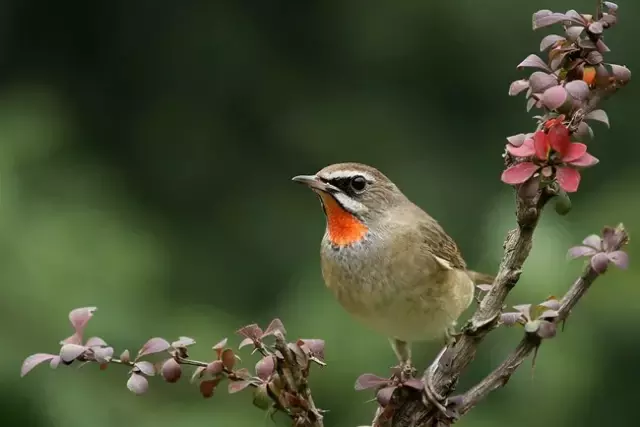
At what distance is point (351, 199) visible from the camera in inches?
90.3

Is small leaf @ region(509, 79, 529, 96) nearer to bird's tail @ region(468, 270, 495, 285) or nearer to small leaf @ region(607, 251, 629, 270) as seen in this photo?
small leaf @ region(607, 251, 629, 270)

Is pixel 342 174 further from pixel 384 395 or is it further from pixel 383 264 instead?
pixel 384 395

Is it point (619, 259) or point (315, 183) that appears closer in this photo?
point (619, 259)

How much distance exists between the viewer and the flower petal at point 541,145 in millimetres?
1306

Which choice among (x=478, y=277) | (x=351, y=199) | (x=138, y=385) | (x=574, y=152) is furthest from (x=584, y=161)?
(x=478, y=277)

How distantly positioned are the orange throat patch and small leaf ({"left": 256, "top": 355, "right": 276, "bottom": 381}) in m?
0.95

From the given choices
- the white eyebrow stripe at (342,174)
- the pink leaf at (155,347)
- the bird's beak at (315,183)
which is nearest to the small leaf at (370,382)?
the pink leaf at (155,347)

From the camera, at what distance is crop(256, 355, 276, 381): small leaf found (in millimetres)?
1354

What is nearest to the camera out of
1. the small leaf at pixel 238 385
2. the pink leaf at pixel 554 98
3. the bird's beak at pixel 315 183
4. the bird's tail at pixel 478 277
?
the pink leaf at pixel 554 98

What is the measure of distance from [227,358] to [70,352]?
7.8 inches

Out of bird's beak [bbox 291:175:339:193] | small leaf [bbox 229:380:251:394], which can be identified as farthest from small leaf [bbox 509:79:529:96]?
bird's beak [bbox 291:175:339:193]

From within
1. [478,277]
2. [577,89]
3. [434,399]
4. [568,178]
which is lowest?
[478,277]

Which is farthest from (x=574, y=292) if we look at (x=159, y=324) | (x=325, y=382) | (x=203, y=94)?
(x=203, y=94)

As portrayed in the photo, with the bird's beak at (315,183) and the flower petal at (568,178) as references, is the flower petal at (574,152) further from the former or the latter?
the bird's beak at (315,183)
